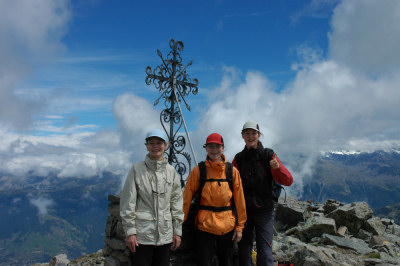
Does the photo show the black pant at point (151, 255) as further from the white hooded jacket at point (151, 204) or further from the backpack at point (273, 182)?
the backpack at point (273, 182)

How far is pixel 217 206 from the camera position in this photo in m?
4.83

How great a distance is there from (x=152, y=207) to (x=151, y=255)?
0.85m

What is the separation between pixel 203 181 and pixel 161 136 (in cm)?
119

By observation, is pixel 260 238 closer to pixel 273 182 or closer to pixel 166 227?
pixel 273 182

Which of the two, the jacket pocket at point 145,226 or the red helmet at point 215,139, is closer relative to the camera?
the jacket pocket at point 145,226

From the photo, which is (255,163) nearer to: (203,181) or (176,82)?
(203,181)

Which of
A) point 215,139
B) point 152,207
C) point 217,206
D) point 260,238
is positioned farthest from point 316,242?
point 152,207

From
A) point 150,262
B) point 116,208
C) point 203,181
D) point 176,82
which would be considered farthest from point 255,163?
point 176,82

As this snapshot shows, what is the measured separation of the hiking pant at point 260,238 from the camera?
5.26 meters

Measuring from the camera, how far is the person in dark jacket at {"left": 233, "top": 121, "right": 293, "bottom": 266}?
524 centimetres

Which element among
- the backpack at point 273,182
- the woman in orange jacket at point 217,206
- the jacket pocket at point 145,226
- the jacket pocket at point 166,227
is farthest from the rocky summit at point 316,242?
the jacket pocket at point 166,227

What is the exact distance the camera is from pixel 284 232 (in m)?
11.9

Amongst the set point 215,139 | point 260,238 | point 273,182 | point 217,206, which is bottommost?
point 260,238

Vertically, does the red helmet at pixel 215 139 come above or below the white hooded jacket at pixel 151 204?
above
